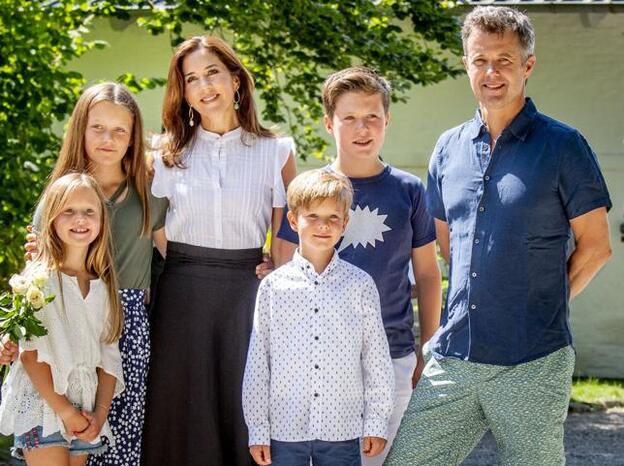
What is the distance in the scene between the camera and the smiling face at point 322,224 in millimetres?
3500

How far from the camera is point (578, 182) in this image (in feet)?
10.9

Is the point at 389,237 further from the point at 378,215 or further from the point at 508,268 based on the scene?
the point at 508,268

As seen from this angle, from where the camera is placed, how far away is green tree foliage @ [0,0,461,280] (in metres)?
6.16

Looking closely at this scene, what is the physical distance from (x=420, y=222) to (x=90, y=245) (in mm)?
1154

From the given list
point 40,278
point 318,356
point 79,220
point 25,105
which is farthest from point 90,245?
point 25,105

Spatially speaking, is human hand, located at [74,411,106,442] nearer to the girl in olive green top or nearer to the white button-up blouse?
the girl in olive green top

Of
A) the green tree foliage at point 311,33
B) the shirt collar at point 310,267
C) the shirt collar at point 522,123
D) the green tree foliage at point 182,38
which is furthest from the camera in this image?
the green tree foliage at point 311,33

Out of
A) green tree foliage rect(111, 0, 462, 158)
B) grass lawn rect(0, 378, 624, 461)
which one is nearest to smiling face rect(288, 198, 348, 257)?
green tree foliage rect(111, 0, 462, 158)

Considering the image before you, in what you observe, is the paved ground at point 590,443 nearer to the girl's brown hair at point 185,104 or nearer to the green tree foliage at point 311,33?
the green tree foliage at point 311,33

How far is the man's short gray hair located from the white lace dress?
155 centimetres

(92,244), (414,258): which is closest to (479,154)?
(414,258)

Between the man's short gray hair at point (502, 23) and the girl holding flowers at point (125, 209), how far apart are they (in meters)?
1.33

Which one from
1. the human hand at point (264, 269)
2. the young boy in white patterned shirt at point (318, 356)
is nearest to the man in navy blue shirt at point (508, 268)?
the young boy in white patterned shirt at point (318, 356)

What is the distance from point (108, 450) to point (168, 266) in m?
0.70
